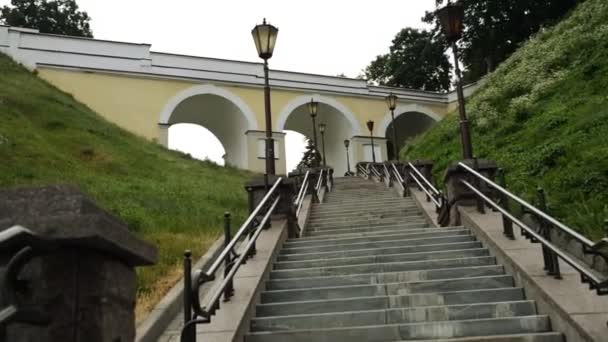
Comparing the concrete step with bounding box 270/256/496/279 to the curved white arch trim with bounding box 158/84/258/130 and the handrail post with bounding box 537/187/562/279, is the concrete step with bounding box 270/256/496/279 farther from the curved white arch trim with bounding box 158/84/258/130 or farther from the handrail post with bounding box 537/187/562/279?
the curved white arch trim with bounding box 158/84/258/130

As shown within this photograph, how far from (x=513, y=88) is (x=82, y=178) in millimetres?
14272

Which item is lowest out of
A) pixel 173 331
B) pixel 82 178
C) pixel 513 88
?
pixel 173 331

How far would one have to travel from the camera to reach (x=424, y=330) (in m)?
5.14

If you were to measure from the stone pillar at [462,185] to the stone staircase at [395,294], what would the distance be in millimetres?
625

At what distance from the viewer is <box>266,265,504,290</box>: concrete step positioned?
6430mm

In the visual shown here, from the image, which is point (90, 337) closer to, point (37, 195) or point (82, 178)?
point (37, 195)

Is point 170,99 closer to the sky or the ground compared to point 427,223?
closer to the sky

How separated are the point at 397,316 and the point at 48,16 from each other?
40.5 meters

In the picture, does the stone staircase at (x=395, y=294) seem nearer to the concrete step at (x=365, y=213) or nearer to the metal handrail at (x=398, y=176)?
the concrete step at (x=365, y=213)

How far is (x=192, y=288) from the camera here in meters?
3.82

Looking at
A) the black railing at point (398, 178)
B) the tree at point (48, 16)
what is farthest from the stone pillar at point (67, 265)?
the tree at point (48, 16)

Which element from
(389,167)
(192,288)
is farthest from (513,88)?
(192,288)

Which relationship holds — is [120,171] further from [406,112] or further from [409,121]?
[409,121]

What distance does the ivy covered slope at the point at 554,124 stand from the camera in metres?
8.68
